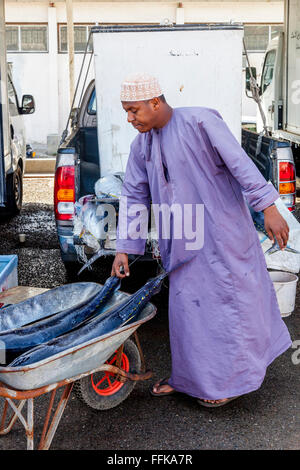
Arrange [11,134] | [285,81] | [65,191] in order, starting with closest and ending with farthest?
[65,191] → [11,134] → [285,81]

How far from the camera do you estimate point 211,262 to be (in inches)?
128

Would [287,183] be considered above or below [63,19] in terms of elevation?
below

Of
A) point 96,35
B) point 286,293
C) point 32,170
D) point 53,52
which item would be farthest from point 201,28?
point 53,52

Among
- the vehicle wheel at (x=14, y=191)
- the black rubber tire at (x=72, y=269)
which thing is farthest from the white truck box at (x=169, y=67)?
the vehicle wheel at (x=14, y=191)

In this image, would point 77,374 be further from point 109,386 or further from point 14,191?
point 14,191

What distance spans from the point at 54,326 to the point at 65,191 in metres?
1.91

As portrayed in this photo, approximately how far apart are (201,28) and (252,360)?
3.05m

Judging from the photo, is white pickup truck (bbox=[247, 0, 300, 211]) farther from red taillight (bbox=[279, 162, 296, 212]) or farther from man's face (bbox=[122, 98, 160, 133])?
man's face (bbox=[122, 98, 160, 133])

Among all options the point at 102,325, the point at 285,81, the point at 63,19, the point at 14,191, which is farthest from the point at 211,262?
the point at 63,19

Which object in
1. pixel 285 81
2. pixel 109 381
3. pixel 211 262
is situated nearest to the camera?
pixel 211 262

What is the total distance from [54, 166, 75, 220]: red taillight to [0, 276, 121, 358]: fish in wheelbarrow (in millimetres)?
1628

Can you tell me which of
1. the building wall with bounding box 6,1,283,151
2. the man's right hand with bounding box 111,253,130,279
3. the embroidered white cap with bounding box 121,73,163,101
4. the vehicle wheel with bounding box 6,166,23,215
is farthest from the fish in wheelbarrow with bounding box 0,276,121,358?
the building wall with bounding box 6,1,283,151

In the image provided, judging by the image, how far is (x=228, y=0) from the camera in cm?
1590

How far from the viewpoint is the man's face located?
3.12m
